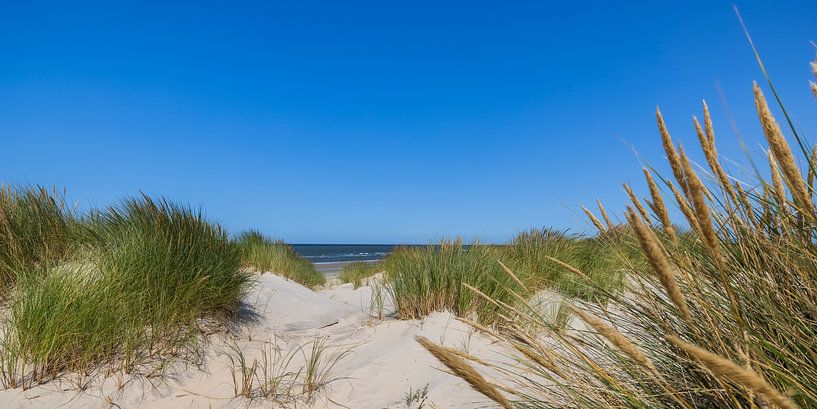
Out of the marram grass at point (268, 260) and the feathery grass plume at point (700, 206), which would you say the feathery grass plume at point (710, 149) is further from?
the marram grass at point (268, 260)

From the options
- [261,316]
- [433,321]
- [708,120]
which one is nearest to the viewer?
[708,120]

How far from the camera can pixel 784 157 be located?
0.75 m

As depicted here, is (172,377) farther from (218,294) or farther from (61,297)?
(218,294)

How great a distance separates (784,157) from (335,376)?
3.35 meters

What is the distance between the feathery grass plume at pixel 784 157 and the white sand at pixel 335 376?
1.60 metres

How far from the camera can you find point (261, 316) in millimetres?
Answer: 5746

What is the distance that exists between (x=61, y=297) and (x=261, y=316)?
2.66 metres

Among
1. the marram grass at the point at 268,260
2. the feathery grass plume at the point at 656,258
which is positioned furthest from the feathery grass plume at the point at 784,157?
the marram grass at the point at 268,260

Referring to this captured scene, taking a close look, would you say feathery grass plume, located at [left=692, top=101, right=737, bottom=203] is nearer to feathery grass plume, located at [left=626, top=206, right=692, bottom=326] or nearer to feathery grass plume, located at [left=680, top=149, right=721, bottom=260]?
feathery grass plume, located at [left=680, top=149, right=721, bottom=260]

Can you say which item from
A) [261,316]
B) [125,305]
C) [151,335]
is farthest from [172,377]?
[261,316]

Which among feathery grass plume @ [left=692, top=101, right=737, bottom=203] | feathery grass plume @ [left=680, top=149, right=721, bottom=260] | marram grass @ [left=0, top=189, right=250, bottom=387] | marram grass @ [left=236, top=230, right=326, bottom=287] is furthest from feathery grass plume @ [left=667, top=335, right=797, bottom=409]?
marram grass @ [left=236, top=230, right=326, bottom=287]

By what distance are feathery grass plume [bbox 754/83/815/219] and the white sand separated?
160 centimetres

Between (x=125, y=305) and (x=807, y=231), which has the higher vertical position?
(x=807, y=231)

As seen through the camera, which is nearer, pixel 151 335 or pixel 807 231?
pixel 807 231
